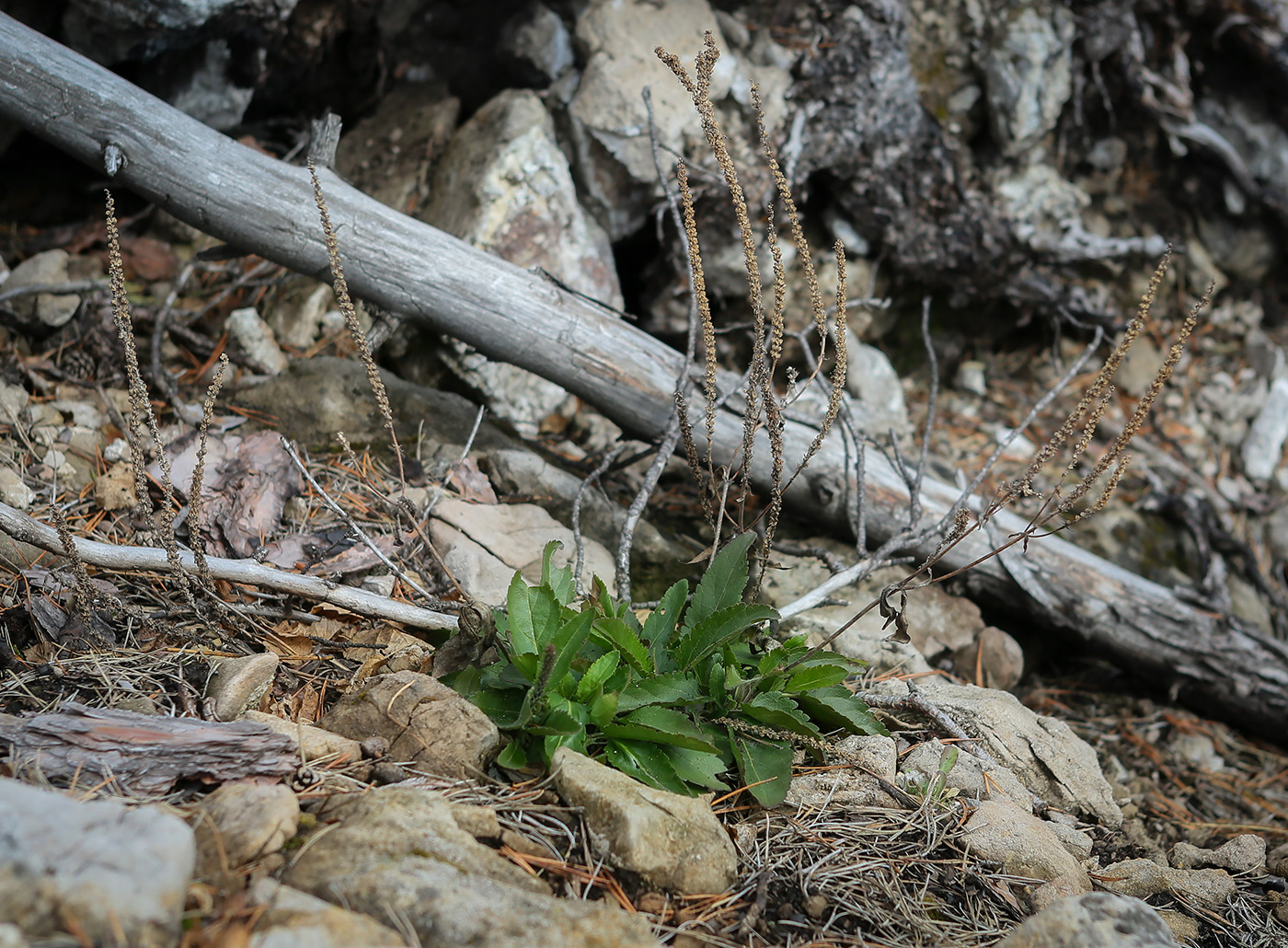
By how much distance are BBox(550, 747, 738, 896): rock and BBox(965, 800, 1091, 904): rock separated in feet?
2.48

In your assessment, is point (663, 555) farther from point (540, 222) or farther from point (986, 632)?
point (540, 222)

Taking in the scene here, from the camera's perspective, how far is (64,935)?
1238 millimetres

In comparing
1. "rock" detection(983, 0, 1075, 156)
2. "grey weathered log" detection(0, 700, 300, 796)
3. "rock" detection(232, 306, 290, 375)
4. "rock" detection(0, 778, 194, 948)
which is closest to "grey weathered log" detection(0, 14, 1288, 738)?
"rock" detection(232, 306, 290, 375)

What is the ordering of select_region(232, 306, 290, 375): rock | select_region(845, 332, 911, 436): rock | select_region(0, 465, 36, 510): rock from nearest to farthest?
select_region(0, 465, 36, 510): rock < select_region(232, 306, 290, 375): rock < select_region(845, 332, 911, 436): rock

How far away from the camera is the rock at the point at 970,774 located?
242cm

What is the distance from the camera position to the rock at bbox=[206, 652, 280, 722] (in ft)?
6.84

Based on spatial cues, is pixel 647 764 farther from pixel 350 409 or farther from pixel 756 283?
pixel 350 409

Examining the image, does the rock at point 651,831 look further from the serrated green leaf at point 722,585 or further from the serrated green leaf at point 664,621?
the serrated green leaf at point 722,585

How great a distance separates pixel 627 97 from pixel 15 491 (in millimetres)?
3452

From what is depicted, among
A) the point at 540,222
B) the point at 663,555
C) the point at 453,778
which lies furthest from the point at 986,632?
the point at 540,222

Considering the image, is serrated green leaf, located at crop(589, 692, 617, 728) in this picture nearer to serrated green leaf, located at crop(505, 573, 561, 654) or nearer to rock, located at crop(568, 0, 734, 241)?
serrated green leaf, located at crop(505, 573, 561, 654)

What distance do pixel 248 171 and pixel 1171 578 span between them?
520 centimetres

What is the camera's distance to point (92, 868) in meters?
1.31

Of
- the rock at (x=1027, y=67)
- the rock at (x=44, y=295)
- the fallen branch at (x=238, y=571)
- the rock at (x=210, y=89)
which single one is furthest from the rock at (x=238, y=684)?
the rock at (x=1027, y=67)
